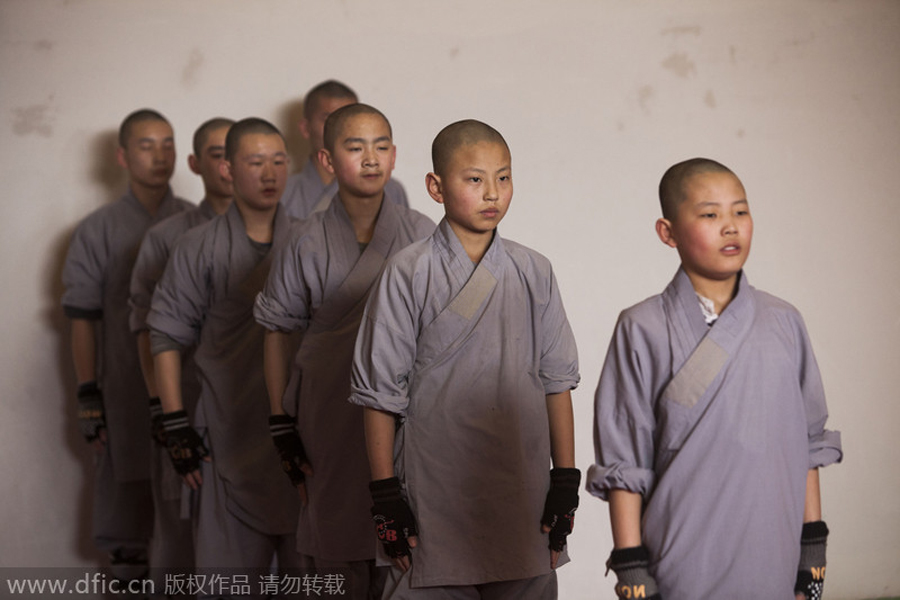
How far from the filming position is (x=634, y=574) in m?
1.92

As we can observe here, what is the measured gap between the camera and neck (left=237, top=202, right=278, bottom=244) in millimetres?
3354

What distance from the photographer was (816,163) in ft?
13.2

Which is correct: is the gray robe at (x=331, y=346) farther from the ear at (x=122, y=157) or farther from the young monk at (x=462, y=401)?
the ear at (x=122, y=157)

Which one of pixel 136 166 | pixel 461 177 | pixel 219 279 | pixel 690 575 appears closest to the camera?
pixel 690 575

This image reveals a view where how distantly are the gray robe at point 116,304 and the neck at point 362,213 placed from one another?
1.48 m

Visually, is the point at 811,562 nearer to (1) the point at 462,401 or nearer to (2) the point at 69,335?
(1) the point at 462,401

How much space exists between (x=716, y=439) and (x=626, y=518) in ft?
0.72

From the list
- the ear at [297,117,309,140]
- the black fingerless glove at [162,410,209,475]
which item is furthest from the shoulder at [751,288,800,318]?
the ear at [297,117,309,140]

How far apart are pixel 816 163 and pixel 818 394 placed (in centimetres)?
225

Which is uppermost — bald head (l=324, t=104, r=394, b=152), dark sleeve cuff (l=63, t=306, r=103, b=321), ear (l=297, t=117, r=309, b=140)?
ear (l=297, t=117, r=309, b=140)

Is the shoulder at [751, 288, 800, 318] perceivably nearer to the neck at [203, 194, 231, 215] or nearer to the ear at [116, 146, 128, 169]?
the neck at [203, 194, 231, 215]

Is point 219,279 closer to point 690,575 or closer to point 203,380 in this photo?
point 203,380

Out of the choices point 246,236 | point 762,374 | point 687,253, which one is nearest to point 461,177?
point 687,253

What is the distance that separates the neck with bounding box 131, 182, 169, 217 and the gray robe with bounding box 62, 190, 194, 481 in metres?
0.02
